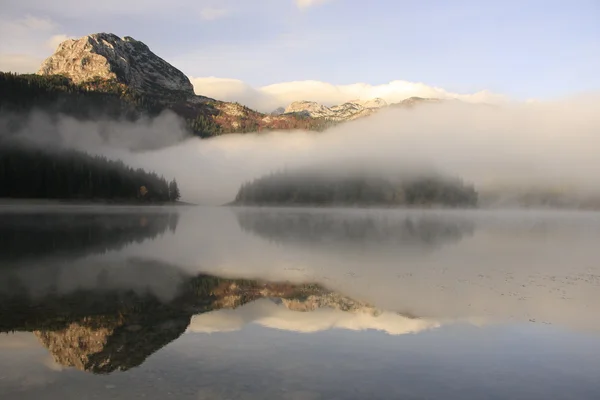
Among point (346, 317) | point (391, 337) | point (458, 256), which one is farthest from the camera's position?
point (458, 256)

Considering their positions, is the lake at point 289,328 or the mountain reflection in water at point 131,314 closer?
the lake at point 289,328

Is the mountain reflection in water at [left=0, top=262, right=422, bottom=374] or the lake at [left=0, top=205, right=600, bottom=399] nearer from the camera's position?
the lake at [left=0, top=205, right=600, bottom=399]

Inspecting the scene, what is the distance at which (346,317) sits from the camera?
34.5 meters

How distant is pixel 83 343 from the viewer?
25.2m

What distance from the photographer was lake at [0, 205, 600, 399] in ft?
69.1

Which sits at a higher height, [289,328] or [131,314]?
[131,314]

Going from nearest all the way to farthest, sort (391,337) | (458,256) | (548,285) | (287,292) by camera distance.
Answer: (391,337), (287,292), (548,285), (458,256)

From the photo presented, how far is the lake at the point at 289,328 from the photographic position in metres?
21.1

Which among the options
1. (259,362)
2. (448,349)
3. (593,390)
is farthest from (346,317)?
(593,390)

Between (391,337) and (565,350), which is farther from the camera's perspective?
(391,337)

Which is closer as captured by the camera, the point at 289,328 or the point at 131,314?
the point at 289,328

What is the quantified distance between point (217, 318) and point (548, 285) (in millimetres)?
34612

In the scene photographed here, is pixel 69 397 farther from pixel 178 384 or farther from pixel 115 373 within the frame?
pixel 178 384

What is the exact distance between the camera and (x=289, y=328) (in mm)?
31469
